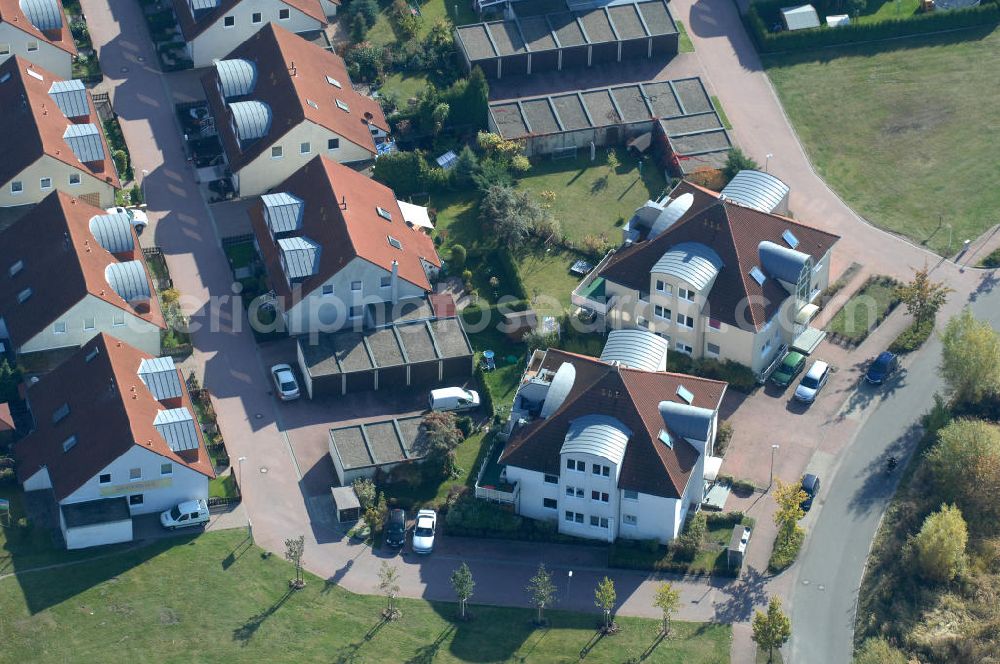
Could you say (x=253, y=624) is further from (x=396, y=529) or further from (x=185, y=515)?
(x=396, y=529)

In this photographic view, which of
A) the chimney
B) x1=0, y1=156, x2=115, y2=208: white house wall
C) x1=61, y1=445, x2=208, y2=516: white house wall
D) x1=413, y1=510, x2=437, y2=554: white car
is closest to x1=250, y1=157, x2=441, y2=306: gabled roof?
the chimney

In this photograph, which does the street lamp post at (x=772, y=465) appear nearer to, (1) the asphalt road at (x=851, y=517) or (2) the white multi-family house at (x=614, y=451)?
(1) the asphalt road at (x=851, y=517)

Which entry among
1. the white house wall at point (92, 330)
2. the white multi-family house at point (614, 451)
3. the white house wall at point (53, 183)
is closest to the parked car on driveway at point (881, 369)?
the white multi-family house at point (614, 451)

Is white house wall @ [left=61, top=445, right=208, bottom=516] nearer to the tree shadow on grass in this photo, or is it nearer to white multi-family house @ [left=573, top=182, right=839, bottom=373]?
the tree shadow on grass

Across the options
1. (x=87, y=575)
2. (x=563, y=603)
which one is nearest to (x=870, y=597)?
(x=563, y=603)

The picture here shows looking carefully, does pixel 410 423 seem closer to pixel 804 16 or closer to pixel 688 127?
pixel 688 127

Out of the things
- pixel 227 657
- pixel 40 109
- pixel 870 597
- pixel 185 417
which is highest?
pixel 40 109
